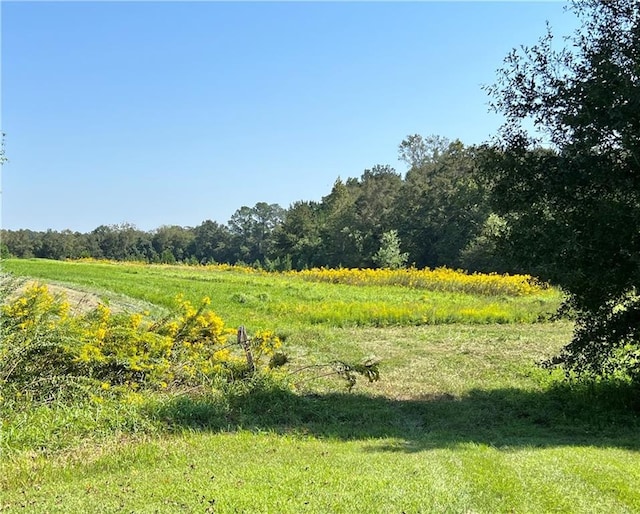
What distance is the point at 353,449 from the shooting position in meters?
6.29

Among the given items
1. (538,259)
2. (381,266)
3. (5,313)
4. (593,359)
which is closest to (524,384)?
(593,359)

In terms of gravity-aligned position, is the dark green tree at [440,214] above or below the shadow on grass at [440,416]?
above

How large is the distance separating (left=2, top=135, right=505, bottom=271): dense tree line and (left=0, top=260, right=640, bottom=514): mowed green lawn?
24956 millimetres

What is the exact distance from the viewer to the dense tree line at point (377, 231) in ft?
167

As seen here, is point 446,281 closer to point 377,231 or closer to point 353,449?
point 353,449

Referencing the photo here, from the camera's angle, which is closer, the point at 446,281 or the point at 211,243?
the point at 446,281

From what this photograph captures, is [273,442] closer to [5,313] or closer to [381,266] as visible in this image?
[5,313]

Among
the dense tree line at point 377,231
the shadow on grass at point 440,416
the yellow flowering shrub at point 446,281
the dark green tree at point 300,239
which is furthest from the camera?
the dark green tree at point 300,239

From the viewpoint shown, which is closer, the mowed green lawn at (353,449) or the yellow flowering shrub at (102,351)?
the mowed green lawn at (353,449)

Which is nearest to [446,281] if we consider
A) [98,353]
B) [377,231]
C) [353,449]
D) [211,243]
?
[98,353]

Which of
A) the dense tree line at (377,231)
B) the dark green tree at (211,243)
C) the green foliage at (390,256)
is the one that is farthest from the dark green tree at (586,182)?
the dark green tree at (211,243)

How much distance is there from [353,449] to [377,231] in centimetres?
5494

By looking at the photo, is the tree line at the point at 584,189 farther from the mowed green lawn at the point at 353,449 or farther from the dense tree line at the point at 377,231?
the dense tree line at the point at 377,231

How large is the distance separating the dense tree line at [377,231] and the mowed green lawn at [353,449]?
25.0 metres
